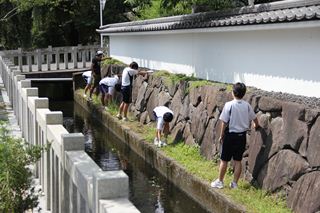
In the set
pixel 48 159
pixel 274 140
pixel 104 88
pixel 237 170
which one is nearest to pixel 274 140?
pixel 274 140

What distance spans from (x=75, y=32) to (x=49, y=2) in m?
5.12

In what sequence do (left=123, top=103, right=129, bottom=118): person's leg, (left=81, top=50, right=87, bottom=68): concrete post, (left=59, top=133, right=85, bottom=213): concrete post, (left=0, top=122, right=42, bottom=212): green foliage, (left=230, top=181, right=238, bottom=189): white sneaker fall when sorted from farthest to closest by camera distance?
(left=81, top=50, right=87, bottom=68): concrete post, (left=123, top=103, right=129, bottom=118): person's leg, (left=230, top=181, right=238, bottom=189): white sneaker, (left=59, top=133, right=85, bottom=213): concrete post, (left=0, top=122, right=42, bottom=212): green foliage

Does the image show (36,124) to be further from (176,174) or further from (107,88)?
(107,88)

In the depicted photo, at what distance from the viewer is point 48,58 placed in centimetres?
2559

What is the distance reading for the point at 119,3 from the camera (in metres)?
33.7

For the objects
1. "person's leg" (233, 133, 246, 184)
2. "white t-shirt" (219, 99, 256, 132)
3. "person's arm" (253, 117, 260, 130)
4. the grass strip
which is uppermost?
"white t-shirt" (219, 99, 256, 132)

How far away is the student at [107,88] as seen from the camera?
1838cm

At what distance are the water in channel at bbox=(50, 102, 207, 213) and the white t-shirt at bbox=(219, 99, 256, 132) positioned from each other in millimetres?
1758

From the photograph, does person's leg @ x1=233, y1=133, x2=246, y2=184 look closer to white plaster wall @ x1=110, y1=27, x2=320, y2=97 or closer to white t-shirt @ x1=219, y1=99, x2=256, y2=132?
white t-shirt @ x1=219, y1=99, x2=256, y2=132

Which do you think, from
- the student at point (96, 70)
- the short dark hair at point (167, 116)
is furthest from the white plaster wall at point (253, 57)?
the student at point (96, 70)

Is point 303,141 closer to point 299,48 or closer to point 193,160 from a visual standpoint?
point 299,48

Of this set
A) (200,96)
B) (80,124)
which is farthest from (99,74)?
(200,96)

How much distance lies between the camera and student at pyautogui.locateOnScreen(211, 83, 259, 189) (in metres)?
8.16

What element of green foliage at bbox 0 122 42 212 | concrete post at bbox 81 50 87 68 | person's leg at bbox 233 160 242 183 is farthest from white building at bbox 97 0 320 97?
concrete post at bbox 81 50 87 68
